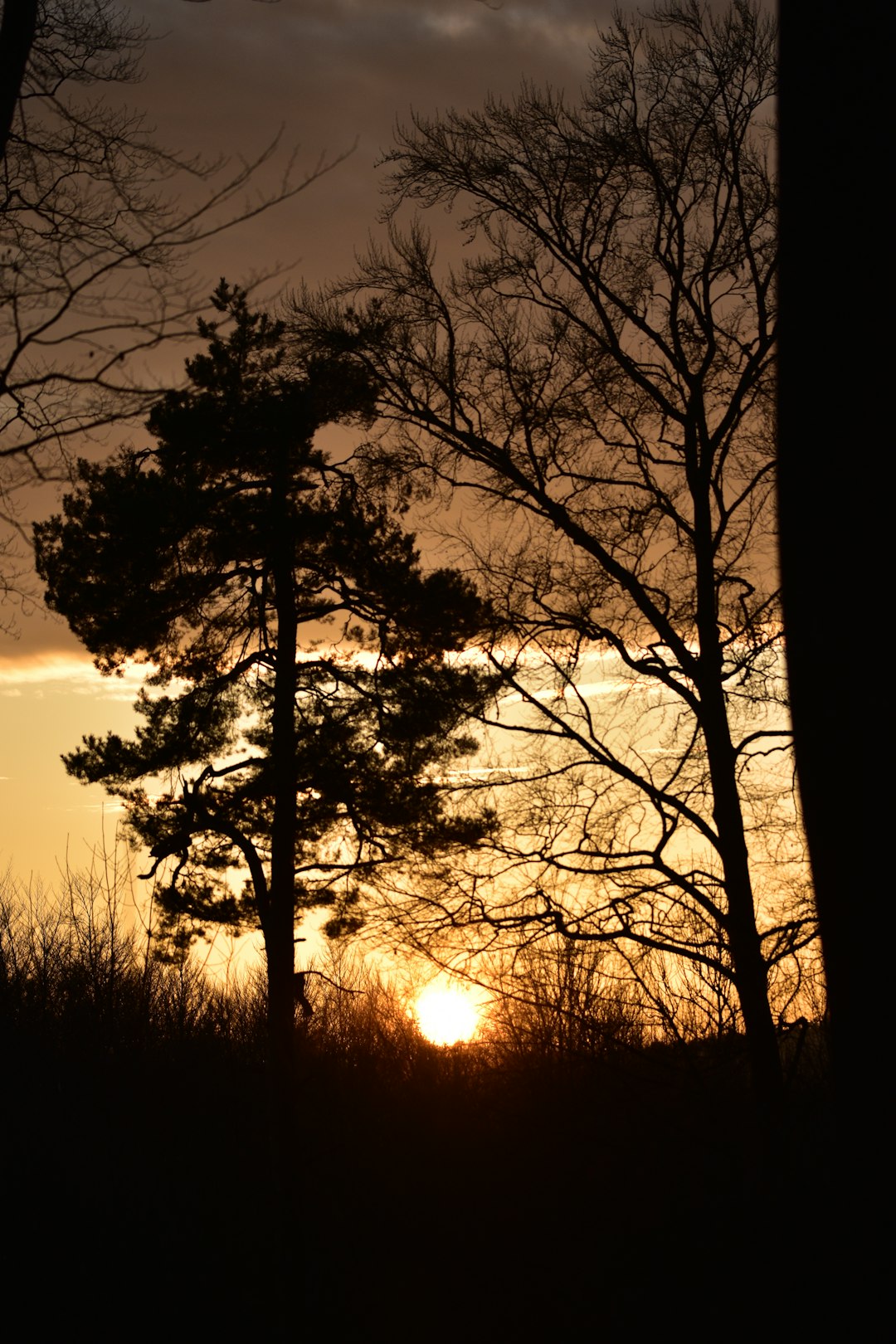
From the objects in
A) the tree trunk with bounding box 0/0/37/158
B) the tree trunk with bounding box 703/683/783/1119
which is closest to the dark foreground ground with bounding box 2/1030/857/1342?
the tree trunk with bounding box 703/683/783/1119

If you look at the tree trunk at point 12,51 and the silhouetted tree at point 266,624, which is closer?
the tree trunk at point 12,51

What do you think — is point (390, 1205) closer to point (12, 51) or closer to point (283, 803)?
point (283, 803)

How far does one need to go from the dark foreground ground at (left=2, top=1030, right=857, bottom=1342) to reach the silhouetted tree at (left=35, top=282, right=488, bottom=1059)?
12.6 ft

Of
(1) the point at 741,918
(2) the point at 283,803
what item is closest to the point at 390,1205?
(2) the point at 283,803

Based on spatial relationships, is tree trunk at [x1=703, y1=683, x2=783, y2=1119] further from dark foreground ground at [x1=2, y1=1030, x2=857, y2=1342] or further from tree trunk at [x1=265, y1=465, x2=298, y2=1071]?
tree trunk at [x1=265, y1=465, x2=298, y2=1071]

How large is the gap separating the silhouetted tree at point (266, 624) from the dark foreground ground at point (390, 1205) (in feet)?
12.6

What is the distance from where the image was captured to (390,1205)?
2316 centimetres

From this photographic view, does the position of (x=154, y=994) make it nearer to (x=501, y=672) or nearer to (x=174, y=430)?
(x=174, y=430)

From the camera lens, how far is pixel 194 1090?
1088 inches

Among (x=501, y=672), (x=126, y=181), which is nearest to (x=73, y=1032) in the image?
(x=501, y=672)

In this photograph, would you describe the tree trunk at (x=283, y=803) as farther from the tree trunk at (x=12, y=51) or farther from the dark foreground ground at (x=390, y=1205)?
the tree trunk at (x=12, y=51)

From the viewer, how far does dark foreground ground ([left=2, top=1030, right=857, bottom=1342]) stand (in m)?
15.6

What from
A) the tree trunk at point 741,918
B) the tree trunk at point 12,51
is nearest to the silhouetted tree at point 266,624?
the tree trunk at point 741,918

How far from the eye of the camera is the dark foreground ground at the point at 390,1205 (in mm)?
15641
